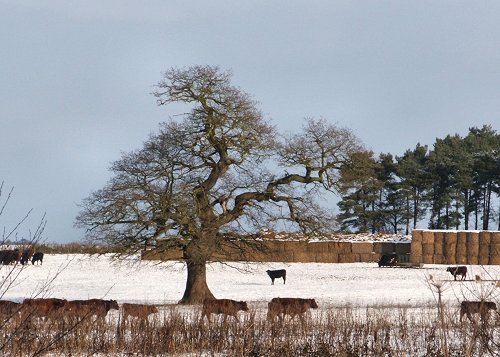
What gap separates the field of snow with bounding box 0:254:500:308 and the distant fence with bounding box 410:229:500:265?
2699 millimetres

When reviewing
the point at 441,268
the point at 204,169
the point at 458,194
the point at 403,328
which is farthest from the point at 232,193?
the point at 458,194

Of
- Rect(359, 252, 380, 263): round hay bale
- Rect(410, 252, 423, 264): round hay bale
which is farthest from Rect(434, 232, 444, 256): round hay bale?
Rect(359, 252, 380, 263): round hay bale

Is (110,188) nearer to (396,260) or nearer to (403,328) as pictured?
(403,328)

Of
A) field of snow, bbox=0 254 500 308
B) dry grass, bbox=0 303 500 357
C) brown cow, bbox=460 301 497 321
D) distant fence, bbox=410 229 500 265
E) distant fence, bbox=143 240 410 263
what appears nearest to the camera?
brown cow, bbox=460 301 497 321

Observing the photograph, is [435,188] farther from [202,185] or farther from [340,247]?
[202,185]

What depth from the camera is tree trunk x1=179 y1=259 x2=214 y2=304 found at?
30.5 metres

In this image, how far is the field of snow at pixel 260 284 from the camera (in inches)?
1273

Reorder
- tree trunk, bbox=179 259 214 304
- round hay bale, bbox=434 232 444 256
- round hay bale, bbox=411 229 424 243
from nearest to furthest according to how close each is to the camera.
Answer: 1. tree trunk, bbox=179 259 214 304
2. round hay bale, bbox=411 229 424 243
3. round hay bale, bbox=434 232 444 256

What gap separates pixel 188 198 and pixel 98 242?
3716mm

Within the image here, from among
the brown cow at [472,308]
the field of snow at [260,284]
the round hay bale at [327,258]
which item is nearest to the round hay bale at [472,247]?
the field of snow at [260,284]

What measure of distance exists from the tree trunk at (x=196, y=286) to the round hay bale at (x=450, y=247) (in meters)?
27.2

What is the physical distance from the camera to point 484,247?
5409 centimetres

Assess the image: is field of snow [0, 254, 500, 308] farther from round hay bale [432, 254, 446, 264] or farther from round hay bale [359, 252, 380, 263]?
round hay bale [432, 254, 446, 264]

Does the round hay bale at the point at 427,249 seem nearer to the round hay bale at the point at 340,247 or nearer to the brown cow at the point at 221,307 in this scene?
the round hay bale at the point at 340,247
